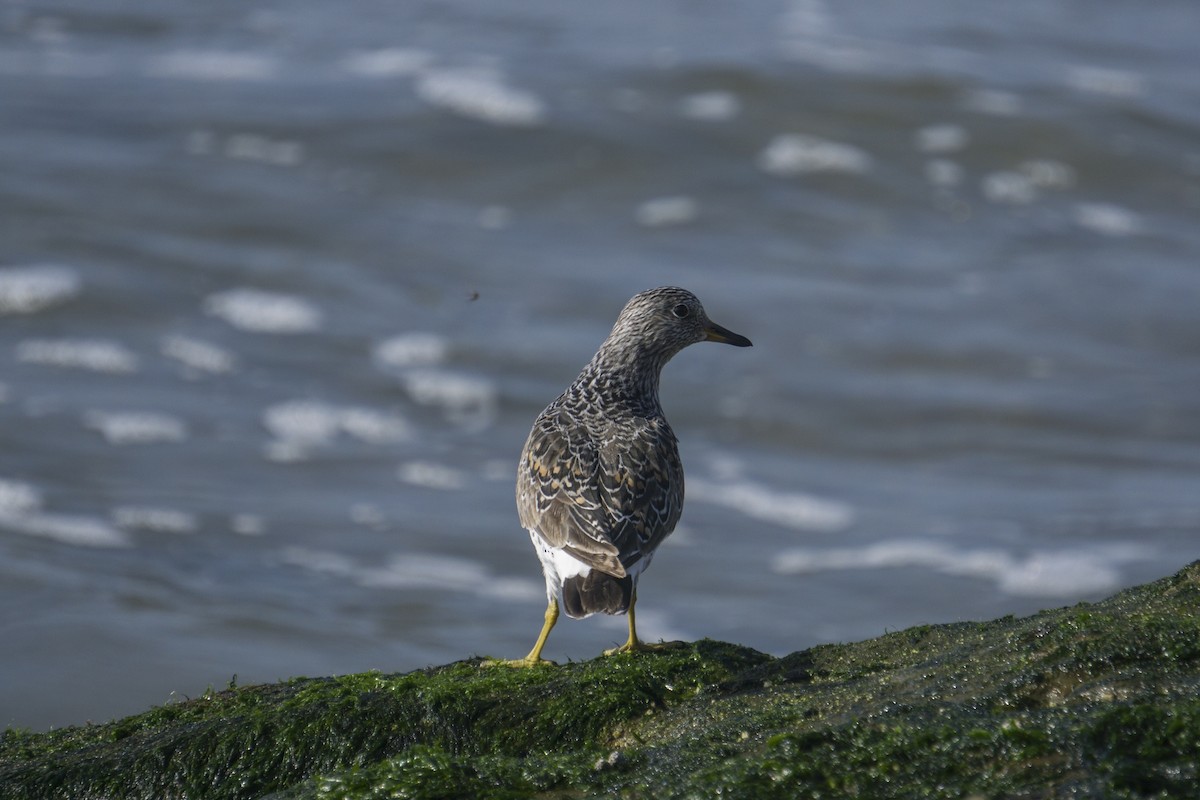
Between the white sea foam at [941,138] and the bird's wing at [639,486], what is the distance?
507 inches

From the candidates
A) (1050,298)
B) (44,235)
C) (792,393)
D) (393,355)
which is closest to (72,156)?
(44,235)

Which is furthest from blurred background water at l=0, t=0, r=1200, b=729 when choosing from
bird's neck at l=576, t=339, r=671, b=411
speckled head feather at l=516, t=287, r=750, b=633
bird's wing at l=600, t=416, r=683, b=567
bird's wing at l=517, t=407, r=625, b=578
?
bird's wing at l=600, t=416, r=683, b=567

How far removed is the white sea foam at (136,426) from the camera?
11703mm

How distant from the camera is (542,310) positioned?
14.2 m

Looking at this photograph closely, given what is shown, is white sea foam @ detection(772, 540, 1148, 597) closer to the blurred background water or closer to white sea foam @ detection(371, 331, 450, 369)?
the blurred background water

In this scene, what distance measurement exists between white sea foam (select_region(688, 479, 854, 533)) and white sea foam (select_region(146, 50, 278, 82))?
10030 mm

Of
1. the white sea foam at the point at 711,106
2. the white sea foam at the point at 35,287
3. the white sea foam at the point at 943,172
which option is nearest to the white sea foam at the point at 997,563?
the white sea foam at the point at 943,172

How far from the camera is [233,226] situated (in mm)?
15734

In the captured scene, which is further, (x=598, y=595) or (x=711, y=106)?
(x=711, y=106)

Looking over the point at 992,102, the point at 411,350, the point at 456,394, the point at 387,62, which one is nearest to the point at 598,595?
the point at 456,394

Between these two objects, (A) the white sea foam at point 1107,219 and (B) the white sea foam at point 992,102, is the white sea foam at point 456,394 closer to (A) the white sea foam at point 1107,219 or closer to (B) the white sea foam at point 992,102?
(A) the white sea foam at point 1107,219

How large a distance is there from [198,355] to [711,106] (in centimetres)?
816

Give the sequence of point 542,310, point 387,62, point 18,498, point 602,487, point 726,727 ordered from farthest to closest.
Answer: point 387,62
point 542,310
point 18,498
point 602,487
point 726,727

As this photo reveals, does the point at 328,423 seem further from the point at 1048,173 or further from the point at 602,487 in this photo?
the point at 1048,173
